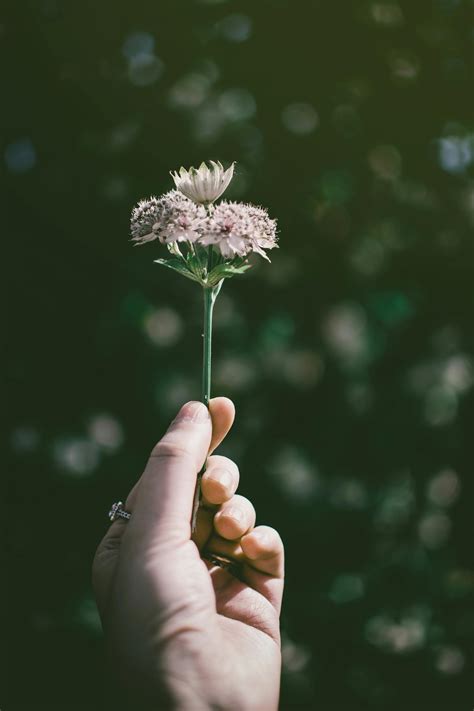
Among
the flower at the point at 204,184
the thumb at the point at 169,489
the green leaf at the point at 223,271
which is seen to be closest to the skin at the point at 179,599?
the thumb at the point at 169,489

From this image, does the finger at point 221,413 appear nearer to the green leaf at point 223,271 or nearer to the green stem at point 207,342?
the green stem at point 207,342

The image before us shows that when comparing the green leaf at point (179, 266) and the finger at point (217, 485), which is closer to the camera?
the green leaf at point (179, 266)

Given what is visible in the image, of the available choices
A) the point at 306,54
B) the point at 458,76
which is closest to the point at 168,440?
the point at 306,54

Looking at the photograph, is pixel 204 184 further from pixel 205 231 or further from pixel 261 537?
pixel 261 537

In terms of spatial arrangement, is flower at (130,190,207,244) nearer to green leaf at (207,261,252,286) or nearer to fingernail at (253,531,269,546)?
green leaf at (207,261,252,286)

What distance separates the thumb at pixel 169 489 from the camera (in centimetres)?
81

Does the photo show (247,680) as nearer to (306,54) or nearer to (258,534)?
(258,534)

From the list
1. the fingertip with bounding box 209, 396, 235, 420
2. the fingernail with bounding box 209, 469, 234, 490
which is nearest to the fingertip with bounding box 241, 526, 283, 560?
the fingernail with bounding box 209, 469, 234, 490

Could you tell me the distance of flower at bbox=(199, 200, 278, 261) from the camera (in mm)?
823

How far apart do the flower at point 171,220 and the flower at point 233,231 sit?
17mm

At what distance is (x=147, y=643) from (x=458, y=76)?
1.56m

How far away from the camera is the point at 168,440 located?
87cm

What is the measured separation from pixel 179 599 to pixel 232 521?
226 mm

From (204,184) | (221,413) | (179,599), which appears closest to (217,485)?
(221,413)
